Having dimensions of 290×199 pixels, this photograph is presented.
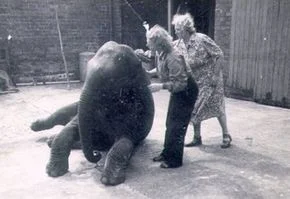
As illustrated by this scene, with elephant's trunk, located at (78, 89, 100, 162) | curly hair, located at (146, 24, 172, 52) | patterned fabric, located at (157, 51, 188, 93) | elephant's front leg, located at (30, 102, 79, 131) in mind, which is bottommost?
elephant's front leg, located at (30, 102, 79, 131)

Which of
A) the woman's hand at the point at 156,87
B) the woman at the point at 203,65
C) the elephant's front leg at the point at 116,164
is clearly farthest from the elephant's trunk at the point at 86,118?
the woman at the point at 203,65

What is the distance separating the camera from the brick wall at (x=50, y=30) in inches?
413

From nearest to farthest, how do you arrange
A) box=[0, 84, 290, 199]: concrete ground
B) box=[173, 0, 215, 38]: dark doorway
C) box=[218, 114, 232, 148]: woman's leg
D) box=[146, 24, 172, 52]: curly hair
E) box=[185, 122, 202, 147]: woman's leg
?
box=[0, 84, 290, 199]: concrete ground
box=[146, 24, 172, 52]: curly hair
box=[218, 114, 232, 148]: woman's leg
box=[185, 122, 202, 147]: woman's leg
box=[173, 0, 215, 38]: dark doorway

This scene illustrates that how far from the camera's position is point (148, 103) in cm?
505

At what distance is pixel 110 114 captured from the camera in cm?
472

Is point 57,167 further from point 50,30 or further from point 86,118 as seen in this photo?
point 50,30

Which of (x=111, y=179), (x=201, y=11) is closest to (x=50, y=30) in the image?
(x=201, y=11)

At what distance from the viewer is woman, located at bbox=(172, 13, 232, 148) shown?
5.13 metres

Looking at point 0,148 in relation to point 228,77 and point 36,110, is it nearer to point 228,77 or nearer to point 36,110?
point 36,110

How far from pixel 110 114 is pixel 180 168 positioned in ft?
3.47

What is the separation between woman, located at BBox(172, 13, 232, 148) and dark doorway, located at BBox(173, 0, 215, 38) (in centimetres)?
492

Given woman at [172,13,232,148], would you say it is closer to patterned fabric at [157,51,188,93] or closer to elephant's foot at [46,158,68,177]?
patterned fabric at [157,51,188,93]

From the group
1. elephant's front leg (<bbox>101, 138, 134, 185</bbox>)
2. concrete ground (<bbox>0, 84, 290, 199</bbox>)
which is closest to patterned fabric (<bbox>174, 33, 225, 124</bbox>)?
concrete ground (<bbox>0, 84, 290, 199</bbox>)

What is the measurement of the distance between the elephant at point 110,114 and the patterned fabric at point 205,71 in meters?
0.69
